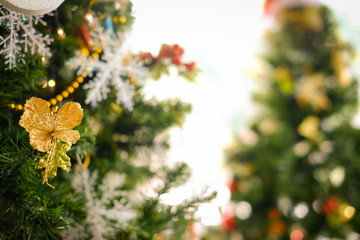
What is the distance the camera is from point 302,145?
146 centimetres

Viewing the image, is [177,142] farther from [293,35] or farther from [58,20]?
[293,35]

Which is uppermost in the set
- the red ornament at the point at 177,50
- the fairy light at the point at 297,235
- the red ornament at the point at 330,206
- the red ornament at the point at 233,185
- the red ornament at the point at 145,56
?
the red ornament at the point at 233,185

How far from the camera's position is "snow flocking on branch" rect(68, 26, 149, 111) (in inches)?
18.2

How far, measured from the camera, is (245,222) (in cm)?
144

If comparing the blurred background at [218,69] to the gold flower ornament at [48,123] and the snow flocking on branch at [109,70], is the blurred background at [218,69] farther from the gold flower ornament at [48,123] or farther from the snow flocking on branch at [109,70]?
the gold flower ornament at [48,123]

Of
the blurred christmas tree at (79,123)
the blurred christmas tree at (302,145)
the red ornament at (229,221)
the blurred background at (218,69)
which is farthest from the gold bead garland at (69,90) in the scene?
the red ornament at (229,221)

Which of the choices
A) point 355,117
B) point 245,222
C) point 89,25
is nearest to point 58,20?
point 89,25

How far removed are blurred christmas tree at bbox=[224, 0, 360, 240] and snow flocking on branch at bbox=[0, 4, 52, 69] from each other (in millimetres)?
1077

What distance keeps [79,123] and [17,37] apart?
0.18 meters

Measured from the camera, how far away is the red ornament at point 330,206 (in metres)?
1.26

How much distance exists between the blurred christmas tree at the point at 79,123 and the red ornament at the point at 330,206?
0.89 m

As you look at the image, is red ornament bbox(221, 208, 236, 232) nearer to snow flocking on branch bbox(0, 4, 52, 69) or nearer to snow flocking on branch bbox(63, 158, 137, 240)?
snow flocking on branch bbox(63, 158, 137, 240)

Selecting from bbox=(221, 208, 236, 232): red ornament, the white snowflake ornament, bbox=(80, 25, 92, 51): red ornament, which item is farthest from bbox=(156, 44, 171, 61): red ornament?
bbox=(221, 208, 236, 232): red ornament

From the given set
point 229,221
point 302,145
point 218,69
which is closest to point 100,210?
point 218,69
